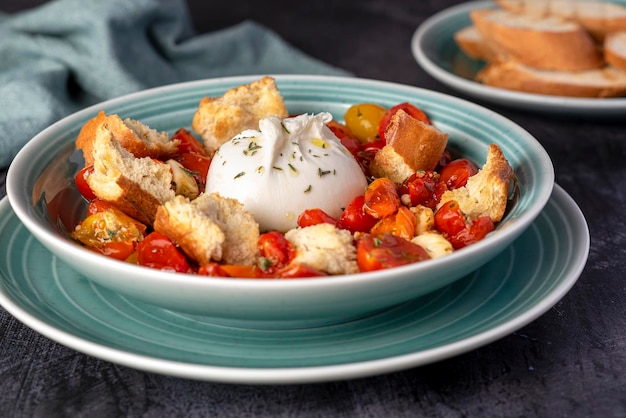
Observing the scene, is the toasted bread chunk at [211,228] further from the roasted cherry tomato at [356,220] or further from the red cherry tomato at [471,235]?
the red cherry tomato at [471,235]

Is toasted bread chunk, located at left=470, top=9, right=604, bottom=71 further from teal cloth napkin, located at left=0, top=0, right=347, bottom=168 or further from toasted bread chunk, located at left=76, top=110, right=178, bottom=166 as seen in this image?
toasted bread chunk, located at left=76, top=110, right=178, bottom=166

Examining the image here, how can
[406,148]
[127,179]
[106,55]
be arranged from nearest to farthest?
1. [127,179]
2. [406,148]
3. [106,55]

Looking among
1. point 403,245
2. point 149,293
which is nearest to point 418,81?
point 403,245

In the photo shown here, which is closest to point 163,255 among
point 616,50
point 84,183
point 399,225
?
point 84,183

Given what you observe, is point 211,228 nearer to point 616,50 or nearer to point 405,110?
point 405,110

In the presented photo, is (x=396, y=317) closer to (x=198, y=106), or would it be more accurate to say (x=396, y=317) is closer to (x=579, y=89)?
(x=198, y=106)

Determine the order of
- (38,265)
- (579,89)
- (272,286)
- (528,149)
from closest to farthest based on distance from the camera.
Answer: (272,286), (38,265), (528,149), (579,89)

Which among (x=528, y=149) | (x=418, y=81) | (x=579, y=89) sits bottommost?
(x=418, y=81)
